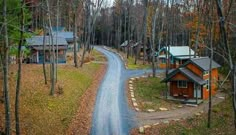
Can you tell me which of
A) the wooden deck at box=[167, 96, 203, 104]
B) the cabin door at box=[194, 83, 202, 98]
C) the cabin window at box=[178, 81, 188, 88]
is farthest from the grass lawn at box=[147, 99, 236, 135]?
the cabin window at box=[178, 81, 188, 88]

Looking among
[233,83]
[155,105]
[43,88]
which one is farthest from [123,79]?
[233,83]

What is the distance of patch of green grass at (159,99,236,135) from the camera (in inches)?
812

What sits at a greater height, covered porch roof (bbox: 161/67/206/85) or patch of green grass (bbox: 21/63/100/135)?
covered porch roof (bbox: 161/67/206/85)

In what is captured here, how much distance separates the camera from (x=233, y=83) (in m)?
8.82

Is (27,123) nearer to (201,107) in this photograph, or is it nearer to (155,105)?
(155,105)

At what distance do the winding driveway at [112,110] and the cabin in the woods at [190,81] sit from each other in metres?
5.50

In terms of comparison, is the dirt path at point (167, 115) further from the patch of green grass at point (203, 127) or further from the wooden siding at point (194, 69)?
the wooden siding at point (194, 69)

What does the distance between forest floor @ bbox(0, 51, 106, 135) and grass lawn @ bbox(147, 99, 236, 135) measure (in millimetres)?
5552

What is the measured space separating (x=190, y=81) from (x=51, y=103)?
14973 millimetres

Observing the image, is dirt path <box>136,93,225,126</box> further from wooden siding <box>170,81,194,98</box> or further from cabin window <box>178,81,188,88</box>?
cabin window <box>178,81,188,88</box>

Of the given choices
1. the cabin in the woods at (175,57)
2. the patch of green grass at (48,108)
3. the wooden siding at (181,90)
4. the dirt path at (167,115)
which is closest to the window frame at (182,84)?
the wooden siding at (181,90)

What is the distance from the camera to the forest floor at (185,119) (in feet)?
68.1

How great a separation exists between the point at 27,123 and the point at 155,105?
1234 cm

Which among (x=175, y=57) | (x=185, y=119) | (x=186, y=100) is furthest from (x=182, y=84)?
(x=175, y=57)
